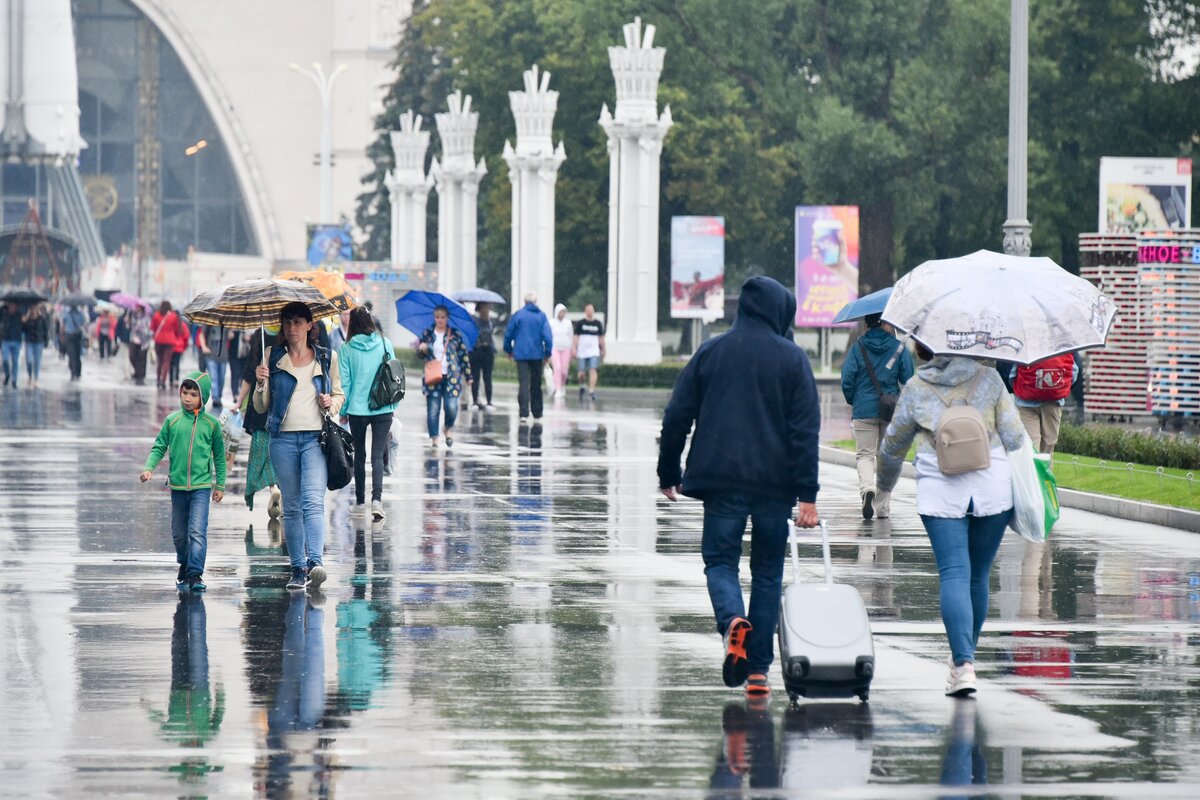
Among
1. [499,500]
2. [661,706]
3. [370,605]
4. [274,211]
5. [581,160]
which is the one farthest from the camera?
[274,211]

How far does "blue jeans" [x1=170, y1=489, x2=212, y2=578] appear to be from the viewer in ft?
45.0

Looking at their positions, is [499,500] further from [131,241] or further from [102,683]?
[131,241]

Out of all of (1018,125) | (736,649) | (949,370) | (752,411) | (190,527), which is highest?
(1018,125)

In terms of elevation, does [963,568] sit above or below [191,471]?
below

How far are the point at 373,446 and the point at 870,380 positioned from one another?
4159mm

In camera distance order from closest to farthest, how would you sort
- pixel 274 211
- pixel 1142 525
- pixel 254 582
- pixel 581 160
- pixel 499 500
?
1. pixel 254 582
2. pixel 1142 525
3. pixel 499 500
4. pixel 581 160
5. pixel 274 211

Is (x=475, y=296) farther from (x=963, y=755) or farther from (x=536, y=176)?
(x=963, y=755)

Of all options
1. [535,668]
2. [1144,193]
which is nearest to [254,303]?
[535,668]

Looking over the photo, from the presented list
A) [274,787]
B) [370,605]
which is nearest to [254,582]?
[370,605]

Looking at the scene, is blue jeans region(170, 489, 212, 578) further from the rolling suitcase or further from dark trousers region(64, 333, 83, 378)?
dark trousers region(64, 333, 83, 378)

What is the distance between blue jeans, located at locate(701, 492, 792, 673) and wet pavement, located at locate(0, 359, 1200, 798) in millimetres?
320

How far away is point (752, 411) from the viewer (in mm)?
10047

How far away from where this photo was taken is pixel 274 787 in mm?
8008

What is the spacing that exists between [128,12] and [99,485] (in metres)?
121
